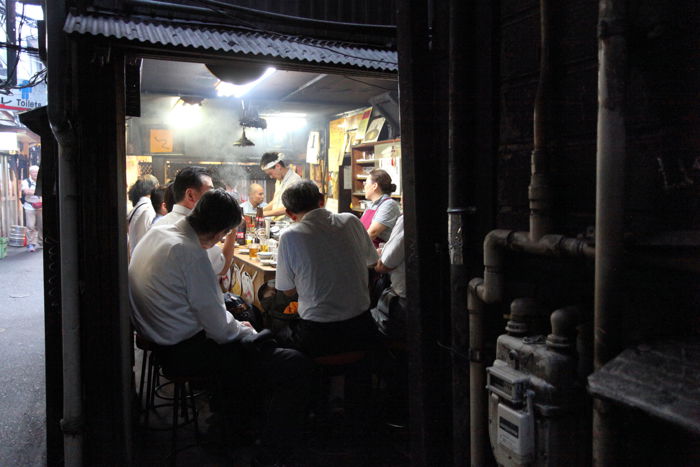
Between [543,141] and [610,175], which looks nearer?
[610,175]

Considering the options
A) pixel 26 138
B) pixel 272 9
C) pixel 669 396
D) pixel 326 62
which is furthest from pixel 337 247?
pixel 26 138

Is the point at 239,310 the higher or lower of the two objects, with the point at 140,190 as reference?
lower

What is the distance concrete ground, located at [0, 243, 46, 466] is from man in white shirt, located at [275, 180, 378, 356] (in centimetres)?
231

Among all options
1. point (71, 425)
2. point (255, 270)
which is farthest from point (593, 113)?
point (255, 270)

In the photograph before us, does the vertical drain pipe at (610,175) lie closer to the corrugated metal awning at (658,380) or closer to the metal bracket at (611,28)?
the metal bracket at (611,28)

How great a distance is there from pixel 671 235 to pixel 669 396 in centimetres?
48

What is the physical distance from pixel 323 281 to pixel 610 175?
2890mm

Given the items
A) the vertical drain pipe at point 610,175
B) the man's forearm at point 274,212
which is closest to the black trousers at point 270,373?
the vertical drain pipe at point 610,175

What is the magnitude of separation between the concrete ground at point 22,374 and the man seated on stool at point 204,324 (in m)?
1.60

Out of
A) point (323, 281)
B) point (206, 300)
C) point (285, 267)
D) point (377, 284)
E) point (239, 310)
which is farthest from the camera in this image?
point (377, 284)

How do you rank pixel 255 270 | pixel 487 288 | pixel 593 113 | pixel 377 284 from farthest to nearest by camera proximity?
pixel 255 270
pixel 377 284
pixel 487 288
pixel 593 113

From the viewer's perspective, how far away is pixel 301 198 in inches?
178

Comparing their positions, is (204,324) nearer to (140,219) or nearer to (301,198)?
(301,198)

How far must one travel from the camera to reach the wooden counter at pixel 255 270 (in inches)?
222
